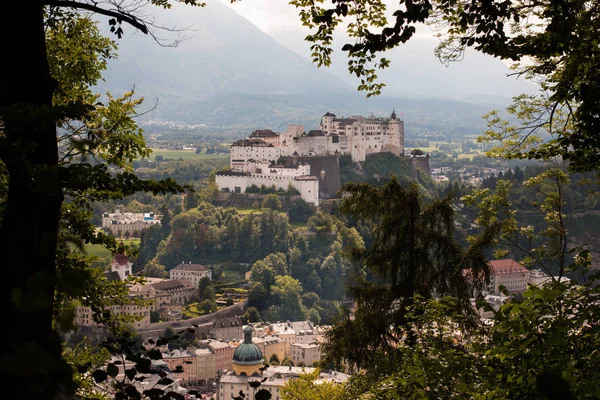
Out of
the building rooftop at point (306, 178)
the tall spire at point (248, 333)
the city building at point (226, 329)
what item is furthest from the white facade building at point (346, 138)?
the tall spire at point (248, 333)

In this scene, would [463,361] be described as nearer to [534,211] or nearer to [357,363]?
[357,363]

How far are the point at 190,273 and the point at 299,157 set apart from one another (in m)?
13.0

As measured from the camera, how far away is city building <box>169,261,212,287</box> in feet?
152

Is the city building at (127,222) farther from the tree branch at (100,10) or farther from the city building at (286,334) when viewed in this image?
the tree branch at (100,10)

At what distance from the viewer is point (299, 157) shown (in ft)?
179

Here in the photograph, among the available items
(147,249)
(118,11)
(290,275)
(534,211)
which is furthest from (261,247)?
(118,11)

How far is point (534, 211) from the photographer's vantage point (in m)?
50.6

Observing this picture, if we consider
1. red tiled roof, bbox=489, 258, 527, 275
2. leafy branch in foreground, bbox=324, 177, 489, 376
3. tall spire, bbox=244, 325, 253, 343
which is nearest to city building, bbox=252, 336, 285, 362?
tall spire, bbox=244, 325, 253, 343

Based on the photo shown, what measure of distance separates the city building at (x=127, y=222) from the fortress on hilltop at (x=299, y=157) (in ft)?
28.1

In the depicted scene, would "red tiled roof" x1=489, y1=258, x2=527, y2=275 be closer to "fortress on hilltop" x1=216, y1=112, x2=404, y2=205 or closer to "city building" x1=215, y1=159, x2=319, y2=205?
"fortress on hilltop" x1=216, y1=112, x2=404, y2=205

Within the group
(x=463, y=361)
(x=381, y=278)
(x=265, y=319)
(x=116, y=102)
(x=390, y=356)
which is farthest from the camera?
(x=265, y=319)

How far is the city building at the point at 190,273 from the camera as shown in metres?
46.3

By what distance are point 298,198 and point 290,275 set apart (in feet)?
22.9

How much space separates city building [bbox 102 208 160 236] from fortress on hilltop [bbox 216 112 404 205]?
28.1ft
